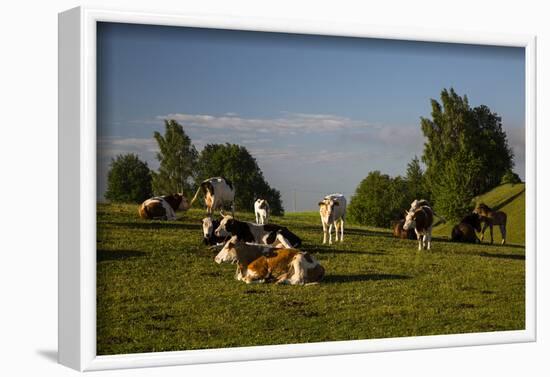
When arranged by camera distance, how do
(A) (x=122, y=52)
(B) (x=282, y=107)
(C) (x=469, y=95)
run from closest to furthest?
(A) (x=122, y=52) < (B) (x=282, y=107) < (C) (x=469, y=95)

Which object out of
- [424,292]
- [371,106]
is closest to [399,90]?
Result: [371,106]

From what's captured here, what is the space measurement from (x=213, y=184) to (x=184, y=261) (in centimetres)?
111

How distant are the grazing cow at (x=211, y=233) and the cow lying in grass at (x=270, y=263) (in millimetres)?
99

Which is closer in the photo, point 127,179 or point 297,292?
point 127,179

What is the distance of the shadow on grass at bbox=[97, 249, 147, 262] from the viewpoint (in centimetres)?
1277

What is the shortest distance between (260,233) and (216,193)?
786mm

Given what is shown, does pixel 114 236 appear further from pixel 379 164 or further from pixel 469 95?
pixel 469 95

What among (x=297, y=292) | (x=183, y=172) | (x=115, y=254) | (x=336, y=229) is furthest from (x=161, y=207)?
(x=336, y=229)

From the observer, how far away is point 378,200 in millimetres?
14820

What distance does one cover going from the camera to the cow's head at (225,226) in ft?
46.1

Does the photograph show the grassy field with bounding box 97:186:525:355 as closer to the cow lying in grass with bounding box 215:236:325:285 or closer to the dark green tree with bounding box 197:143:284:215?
the cow lying in grass with bounding box 215:236:325:285

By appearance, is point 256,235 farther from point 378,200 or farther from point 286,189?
point 378,200

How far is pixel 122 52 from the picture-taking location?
1281 cm

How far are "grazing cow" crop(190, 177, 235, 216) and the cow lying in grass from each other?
1.54 ft
